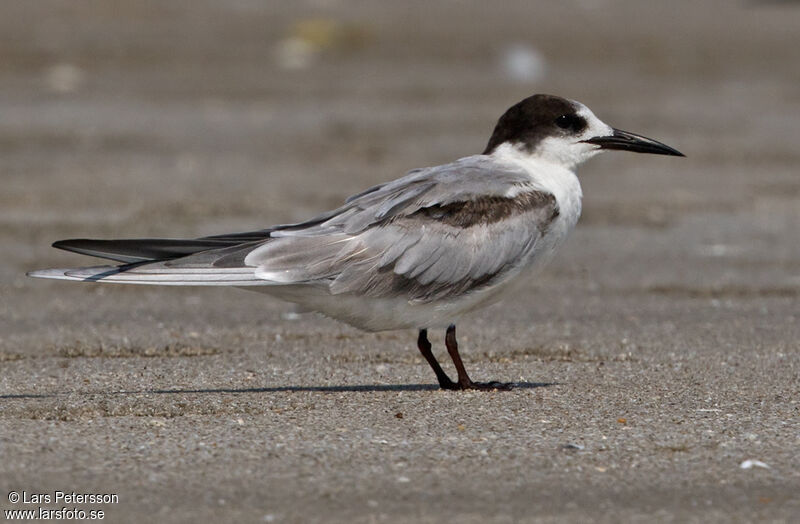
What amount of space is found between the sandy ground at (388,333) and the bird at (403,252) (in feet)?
1.20

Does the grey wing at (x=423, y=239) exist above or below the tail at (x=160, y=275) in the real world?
above

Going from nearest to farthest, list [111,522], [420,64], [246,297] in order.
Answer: [111,522] → [246,297] → [420,64]

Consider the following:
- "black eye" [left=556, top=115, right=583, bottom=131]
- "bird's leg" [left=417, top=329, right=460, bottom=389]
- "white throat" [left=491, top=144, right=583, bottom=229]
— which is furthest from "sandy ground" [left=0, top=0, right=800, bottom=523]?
"black eye" [left=556, top=115, right=583, bottom=131]

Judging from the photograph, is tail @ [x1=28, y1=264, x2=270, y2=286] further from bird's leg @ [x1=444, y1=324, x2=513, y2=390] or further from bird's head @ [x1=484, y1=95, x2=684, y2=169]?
bird's head @ [x1=484, y1=95, x2=684, y2=169]

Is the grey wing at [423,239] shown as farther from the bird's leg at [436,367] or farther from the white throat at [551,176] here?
the bird's leg at [436,367]

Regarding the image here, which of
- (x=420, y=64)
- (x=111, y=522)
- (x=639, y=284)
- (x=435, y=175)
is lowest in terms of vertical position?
(x=111, y=522)

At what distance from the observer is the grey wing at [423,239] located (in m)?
5.22

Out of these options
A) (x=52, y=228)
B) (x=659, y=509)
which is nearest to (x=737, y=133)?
(x=52, y=228)

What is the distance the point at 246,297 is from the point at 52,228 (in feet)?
7.19

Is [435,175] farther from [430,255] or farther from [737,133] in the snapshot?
[737,133]

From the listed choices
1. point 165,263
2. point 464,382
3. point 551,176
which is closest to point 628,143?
point 551,176

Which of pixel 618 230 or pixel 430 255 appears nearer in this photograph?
pixel 430 255

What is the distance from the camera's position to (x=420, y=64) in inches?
655

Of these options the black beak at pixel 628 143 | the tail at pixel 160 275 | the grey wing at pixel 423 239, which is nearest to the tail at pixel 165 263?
the tail at pixel 160 275
